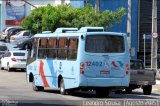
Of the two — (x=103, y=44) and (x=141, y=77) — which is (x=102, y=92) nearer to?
(x=103, y=44)

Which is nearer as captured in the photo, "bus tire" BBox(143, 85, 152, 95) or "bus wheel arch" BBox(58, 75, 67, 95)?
"bus wheel arch" BBox(58, 75, 67, 95)

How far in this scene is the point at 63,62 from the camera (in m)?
26.6

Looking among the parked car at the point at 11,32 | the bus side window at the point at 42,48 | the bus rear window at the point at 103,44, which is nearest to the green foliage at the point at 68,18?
the parked car at the point at 11,32

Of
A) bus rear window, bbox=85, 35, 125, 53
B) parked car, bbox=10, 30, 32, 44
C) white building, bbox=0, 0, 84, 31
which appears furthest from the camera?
white building, bbox=0, 0, 84, 31

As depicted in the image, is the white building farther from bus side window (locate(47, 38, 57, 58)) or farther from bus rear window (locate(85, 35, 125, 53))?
bus rear window (locate(85, 35, 125, 53))

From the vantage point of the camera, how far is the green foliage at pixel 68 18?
47000mm

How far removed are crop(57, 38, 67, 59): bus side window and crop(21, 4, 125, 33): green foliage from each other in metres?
19.2

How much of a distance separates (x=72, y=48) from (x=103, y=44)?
133 cm

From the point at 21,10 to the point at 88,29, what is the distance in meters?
59.6

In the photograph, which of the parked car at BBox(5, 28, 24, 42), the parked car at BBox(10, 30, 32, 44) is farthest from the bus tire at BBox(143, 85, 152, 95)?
the parked car at BBox(5, 28, 24, 42)

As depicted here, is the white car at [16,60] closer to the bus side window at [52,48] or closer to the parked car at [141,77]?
the parked car at [141,77]

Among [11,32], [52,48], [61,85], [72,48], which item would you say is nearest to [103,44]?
[72,48]

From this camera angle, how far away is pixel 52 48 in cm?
2791

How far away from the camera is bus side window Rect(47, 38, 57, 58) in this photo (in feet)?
90.8
